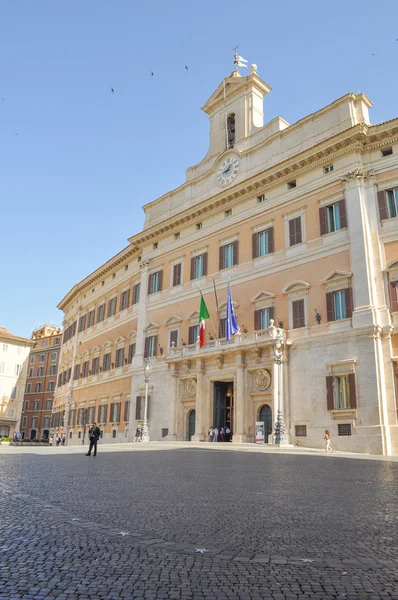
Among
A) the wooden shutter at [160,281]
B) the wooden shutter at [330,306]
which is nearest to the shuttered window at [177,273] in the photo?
the wooden shutter at [160,281]

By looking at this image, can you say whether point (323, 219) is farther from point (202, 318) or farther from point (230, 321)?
point (202, 318)

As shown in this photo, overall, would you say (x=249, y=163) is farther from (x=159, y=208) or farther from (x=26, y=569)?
Result: (x=26, y=569)

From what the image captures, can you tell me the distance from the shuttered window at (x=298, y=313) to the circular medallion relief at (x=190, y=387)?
7.64 meters

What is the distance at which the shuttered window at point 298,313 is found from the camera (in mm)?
23797

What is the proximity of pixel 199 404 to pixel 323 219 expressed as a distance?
12041 millimetres

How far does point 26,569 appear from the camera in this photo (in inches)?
132

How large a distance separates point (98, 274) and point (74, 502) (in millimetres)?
38931

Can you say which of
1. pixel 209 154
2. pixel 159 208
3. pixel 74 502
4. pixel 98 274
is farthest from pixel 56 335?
pixel 74 502

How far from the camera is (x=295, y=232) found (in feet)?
83.2

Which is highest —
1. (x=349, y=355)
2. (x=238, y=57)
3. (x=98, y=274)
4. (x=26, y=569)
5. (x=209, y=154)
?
(x=238, y=57)

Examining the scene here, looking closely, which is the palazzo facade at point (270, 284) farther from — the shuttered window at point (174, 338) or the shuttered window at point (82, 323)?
the shuttered window at point (82, 323)

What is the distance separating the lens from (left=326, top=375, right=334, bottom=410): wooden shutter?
21.4 metres

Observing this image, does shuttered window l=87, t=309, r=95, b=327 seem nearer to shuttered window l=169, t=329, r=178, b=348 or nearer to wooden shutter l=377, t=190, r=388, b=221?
shuttered window l=169, t=329, r=178, b=348

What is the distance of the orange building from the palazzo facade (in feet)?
114
